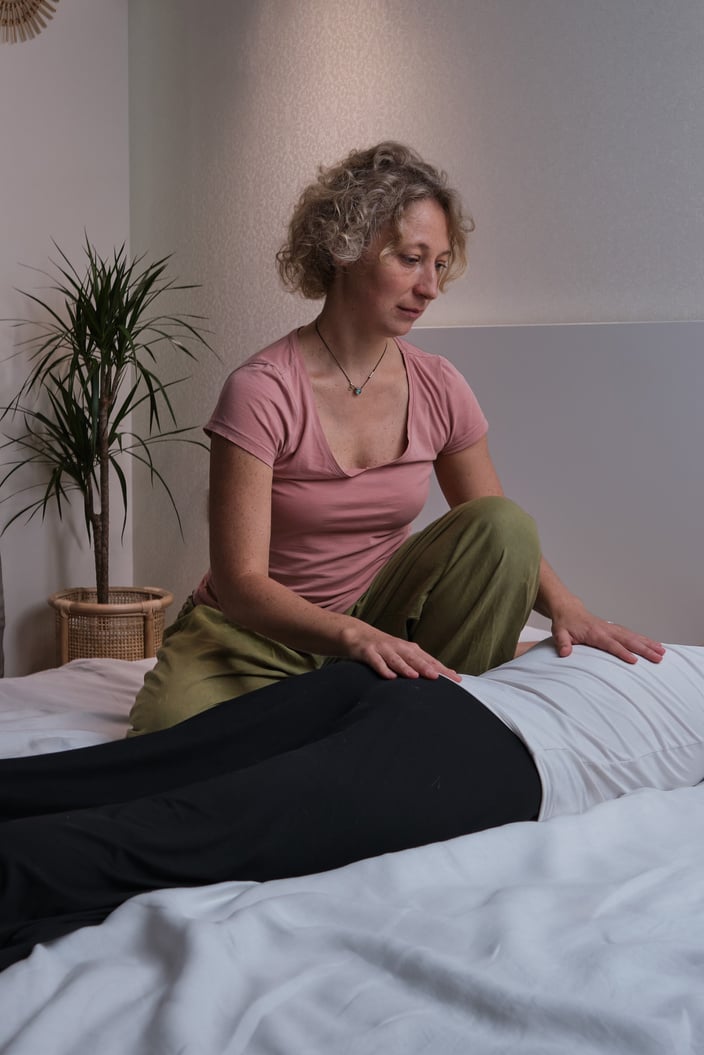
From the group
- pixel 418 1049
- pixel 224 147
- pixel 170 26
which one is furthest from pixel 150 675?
pixel 170 26

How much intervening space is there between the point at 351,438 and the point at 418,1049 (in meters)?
1.36

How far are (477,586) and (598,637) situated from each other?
0.83ft

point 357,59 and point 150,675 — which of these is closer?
point 150,675

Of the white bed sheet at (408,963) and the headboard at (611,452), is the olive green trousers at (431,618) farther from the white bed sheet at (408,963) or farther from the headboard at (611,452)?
the headboard at (611,452)

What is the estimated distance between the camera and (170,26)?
13.3 feet

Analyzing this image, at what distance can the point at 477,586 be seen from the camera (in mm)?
1815

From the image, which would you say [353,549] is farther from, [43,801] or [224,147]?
[224,147]

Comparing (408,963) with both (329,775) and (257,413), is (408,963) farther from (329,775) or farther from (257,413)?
(257,413)

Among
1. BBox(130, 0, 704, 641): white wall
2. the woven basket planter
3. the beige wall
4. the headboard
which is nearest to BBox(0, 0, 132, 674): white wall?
the beige wall

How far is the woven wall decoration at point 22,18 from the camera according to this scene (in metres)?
3.72

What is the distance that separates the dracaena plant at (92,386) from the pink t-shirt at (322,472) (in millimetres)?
1578

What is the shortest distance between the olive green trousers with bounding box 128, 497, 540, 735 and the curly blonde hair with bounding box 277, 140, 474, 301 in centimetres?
53

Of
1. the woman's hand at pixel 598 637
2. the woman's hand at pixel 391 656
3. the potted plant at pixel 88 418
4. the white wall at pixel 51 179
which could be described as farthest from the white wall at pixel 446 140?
the woman's hand at pixel 391 656

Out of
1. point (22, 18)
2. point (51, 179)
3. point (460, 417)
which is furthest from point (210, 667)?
point (22, 18)
